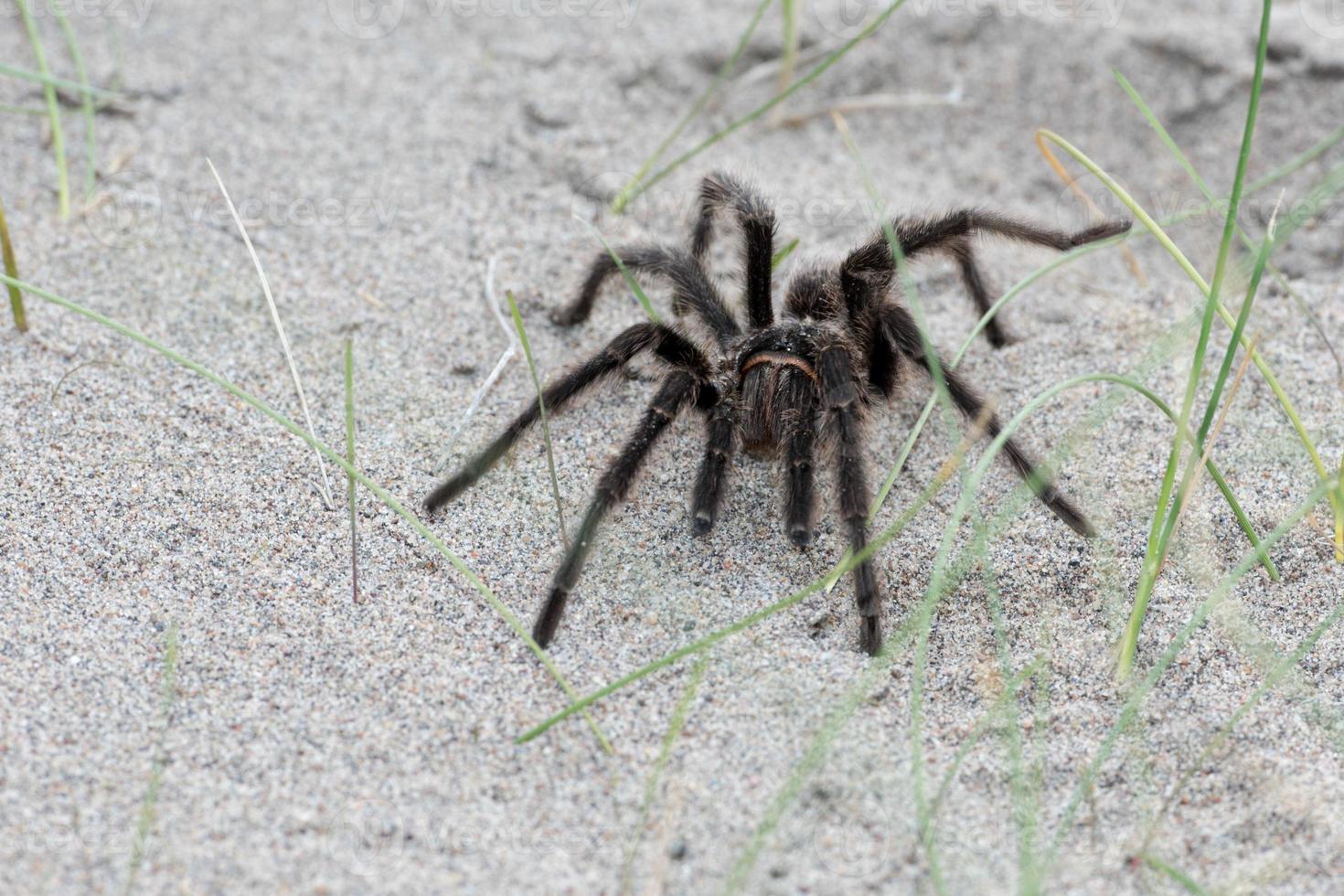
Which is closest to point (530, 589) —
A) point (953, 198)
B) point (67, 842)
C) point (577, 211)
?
point (67, 842)

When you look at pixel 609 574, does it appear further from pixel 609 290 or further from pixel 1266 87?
pixel 1266 87

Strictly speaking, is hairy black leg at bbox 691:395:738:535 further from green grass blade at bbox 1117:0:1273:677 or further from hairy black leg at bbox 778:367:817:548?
green grass blade at bbox 1117:0:1273:677

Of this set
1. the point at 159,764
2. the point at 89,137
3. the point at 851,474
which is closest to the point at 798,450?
the point at 851,474

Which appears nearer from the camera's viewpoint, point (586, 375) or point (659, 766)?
point (659, 766)

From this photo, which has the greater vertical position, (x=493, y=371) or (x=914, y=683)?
(x=914, y=683)

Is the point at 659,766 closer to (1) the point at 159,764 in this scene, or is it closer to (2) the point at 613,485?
(2) the point at 613,485

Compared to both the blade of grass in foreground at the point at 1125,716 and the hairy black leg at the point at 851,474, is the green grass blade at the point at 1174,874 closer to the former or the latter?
the blade of grass in foreground at the point at 1125,716

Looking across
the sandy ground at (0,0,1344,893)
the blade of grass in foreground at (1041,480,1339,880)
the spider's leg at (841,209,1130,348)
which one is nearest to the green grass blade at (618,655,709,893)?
the sandy ground at (0,0,1344,893)
